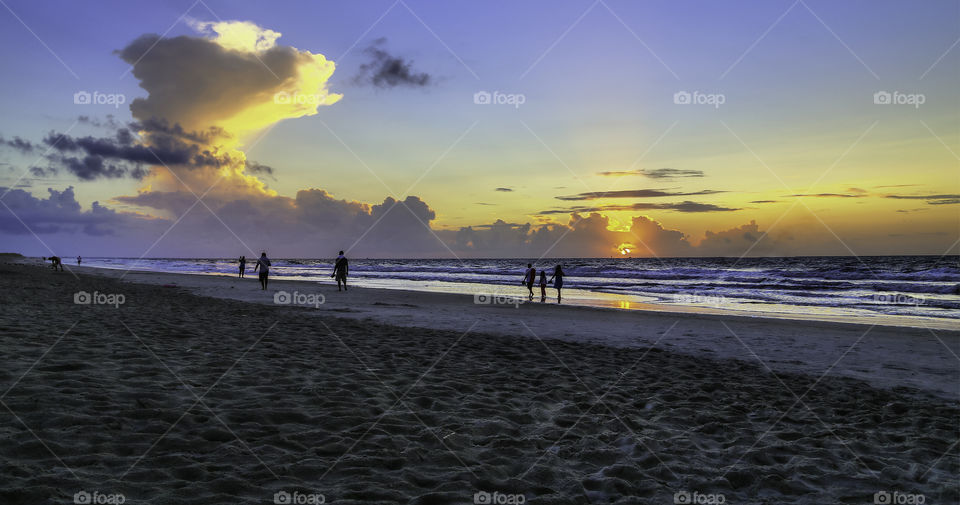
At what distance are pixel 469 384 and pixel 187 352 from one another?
189 inches

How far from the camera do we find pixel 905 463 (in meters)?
5.10

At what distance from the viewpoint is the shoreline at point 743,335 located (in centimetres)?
990

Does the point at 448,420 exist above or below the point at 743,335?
below

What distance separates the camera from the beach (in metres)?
4.15

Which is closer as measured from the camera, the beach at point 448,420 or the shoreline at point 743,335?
the beach at point 448,420

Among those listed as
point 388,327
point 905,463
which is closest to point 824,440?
point 905,463

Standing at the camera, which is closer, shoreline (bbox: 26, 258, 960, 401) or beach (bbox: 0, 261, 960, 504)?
beach (bbox: 0, 261, 960, 504)

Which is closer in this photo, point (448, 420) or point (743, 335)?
point (448, 420)

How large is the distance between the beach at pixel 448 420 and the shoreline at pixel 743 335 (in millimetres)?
156

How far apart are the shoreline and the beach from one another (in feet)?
0.51

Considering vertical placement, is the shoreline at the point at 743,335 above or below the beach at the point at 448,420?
above

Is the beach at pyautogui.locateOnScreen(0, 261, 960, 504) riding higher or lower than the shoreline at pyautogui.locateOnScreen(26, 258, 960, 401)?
lower

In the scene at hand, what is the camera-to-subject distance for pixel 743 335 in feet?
46.2

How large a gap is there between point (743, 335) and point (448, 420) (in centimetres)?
1131
